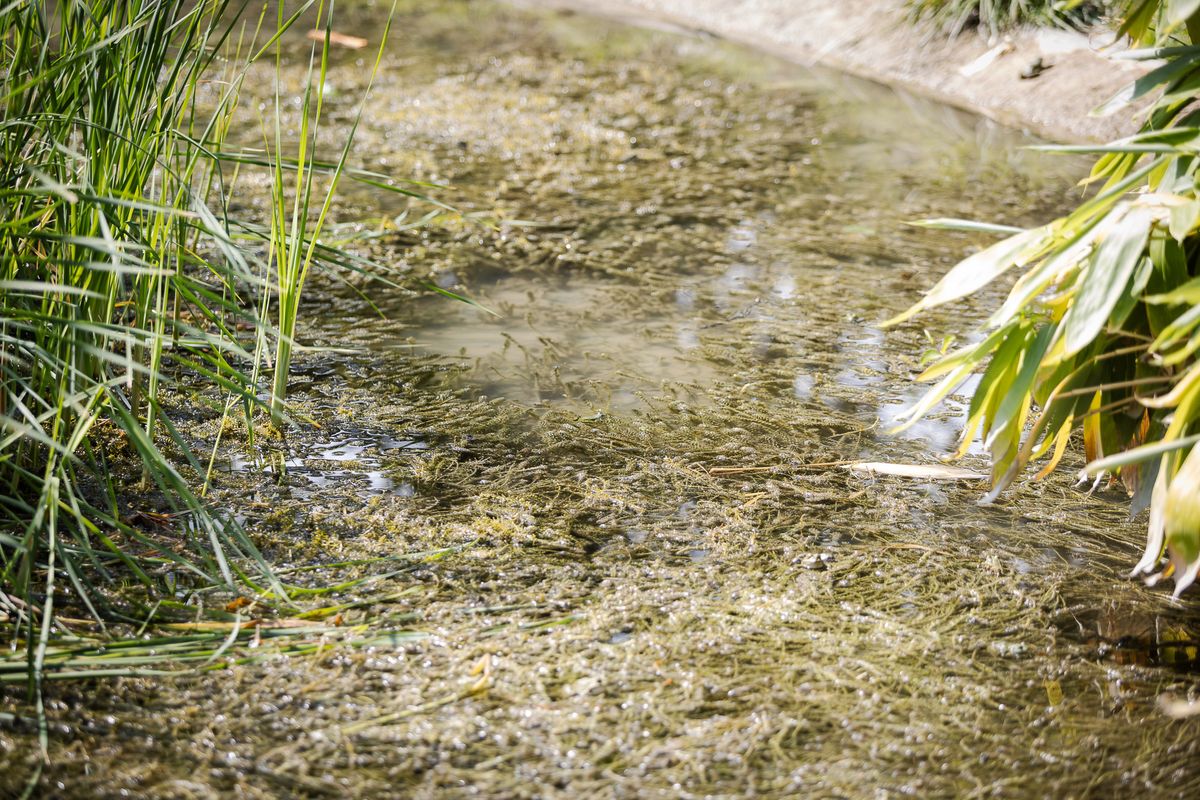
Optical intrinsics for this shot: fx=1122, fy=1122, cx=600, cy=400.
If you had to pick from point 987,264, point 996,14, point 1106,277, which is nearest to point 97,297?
point 987,264

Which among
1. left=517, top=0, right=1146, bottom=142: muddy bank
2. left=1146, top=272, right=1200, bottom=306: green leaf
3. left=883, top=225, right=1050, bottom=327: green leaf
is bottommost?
left=517, top=0, right=1146, bottom=142: muddy bank

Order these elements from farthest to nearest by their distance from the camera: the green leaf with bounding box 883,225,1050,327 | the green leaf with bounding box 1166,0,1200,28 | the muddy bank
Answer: the muddy bank → the green leaf with bounding box 883,225,1050,327 → the green leaf with bounding box 1166,0,1200,28

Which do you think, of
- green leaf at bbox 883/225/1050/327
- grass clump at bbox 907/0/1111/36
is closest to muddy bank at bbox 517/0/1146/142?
grass clump at bbox 907/0/1111/36

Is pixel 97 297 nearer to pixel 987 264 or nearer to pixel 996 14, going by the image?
pixel 987 264

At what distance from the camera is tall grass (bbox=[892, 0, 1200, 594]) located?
1.26m

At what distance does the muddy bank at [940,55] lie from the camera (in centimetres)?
440

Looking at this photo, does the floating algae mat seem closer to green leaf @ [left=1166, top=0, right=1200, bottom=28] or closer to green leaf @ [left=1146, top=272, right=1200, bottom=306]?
green leaf @ [left=1146, top=272, right=1200, bottom=306]

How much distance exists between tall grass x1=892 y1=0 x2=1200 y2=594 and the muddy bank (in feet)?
9.15

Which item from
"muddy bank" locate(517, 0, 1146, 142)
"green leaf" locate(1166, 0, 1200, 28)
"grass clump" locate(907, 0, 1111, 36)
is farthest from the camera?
"grass clump" locate(907, 0, 1111, 36)

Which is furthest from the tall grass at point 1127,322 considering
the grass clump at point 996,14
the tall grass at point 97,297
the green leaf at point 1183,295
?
the grass clump at point 996,14

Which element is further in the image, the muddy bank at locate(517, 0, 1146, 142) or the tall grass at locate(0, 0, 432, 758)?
the muddy bank at locate(517, 0, 1146, 142)

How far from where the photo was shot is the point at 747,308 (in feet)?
8.50

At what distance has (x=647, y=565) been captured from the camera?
1.58 m

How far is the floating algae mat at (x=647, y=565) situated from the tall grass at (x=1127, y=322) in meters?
0.20
